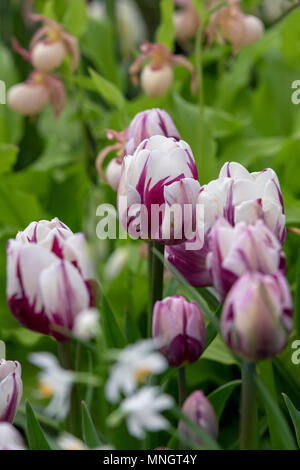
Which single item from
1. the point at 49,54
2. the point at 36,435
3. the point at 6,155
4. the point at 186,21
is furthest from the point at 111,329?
the point at 186,21

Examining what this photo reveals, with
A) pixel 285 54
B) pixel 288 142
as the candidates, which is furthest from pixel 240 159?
pixel 285 54

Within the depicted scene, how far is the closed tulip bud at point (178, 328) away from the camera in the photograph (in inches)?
13.9

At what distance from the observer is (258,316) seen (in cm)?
27

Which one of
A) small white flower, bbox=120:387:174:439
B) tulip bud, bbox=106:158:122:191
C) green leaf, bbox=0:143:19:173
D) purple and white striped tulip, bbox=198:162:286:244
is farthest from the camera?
green leaf, bbox=0:143:19:173

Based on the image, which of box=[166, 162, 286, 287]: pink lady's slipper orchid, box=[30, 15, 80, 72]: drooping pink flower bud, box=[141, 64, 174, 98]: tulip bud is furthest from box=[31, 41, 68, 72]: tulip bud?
box=[166, 162, 286, 287]: pink lady's slipper orchid

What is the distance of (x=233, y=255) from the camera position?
0.96 ft

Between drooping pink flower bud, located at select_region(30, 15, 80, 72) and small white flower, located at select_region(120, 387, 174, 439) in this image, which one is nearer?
small white flower, located at select_region(120, 387, 174, 439)

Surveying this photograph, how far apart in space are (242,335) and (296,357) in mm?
283

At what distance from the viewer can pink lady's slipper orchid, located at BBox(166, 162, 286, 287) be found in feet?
1.11

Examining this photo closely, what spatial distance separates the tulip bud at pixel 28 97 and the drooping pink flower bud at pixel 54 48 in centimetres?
3

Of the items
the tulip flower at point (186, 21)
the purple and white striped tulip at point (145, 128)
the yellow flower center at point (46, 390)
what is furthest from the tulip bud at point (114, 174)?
the tulip flower at point (186, 21)

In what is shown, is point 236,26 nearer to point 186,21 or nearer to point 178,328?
point 186,21

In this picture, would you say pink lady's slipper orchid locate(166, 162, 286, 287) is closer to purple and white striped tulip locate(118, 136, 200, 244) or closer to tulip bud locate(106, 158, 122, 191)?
purple and white striped tulip locate(118, 136, 200, 244)

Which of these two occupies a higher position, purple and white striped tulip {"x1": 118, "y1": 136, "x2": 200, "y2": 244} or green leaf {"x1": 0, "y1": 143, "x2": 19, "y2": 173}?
green leaf {"x1": 0, "y1": 143, "x2": 19, "y2": 173}
